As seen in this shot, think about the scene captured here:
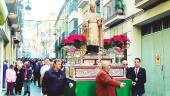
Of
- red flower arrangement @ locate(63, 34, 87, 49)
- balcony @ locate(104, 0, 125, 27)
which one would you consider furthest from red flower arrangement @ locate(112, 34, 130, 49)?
balcony @ locate(104, 0, 125, 27)

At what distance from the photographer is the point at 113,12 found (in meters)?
26.9

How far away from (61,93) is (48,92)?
13.6 inches

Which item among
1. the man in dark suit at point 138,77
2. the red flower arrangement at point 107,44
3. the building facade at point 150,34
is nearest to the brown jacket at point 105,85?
the red flower arrangement at point 107,44

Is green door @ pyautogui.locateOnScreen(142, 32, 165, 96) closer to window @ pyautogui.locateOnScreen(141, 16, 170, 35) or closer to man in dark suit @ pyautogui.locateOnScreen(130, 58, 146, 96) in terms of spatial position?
Answer: window @ pyautogui.locateOnScreen(141, 16, 170, 35)

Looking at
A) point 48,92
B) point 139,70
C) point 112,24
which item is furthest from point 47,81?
point 112,24

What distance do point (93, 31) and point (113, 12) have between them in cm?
1479

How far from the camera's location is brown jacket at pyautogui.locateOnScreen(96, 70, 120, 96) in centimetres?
996

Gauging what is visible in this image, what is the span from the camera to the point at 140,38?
936 inches

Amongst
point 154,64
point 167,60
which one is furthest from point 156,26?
point 167,60

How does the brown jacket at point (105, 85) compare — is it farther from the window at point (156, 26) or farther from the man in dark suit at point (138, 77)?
the window at point (156, 26)

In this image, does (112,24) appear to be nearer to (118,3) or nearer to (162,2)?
(118,3)

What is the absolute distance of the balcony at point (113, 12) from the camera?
→ 25.7 meters

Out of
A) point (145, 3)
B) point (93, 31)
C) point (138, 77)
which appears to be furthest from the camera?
point (145, 3)

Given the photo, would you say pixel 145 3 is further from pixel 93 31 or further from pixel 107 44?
pixel 93 31
